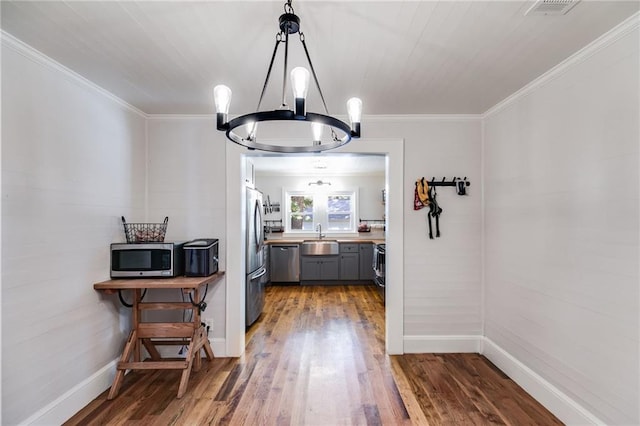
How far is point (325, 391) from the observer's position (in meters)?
2.34

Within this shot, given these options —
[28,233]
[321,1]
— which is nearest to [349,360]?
[28,233]

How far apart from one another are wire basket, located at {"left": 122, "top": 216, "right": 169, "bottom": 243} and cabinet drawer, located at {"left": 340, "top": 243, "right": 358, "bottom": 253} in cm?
382

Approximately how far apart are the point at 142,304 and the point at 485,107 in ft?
11.5

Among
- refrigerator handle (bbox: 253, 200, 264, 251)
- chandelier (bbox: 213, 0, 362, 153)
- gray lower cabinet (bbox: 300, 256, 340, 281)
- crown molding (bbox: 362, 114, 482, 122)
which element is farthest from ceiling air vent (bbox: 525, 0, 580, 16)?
gray lower cabinet (bbox: 300, 256, 340, 281)

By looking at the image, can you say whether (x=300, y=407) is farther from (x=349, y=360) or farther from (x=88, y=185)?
(x=88, y=185)

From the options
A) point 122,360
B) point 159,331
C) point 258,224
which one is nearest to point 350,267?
point 258,224

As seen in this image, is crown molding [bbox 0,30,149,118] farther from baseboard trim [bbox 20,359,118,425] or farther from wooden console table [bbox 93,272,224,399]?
baseboard trim [bbox 20,359,118,425]

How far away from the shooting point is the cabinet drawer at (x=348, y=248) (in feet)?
19.6

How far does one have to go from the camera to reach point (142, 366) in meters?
2.35

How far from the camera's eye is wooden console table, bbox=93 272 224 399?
91.5 inches

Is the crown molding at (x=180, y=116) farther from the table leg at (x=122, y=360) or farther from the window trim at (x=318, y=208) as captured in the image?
the window trim at (x=318, y=208)

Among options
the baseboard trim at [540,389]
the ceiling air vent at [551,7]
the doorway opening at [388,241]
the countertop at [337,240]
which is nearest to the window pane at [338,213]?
the countertop at [337,240]

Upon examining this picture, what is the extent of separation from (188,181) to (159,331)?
137cm

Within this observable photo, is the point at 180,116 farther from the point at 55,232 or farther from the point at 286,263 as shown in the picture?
the point at 286,263
